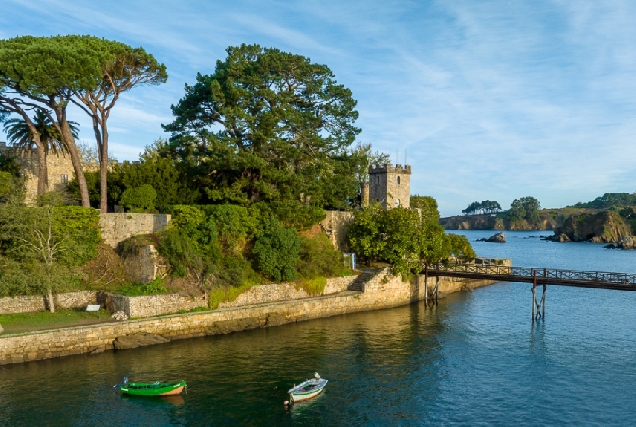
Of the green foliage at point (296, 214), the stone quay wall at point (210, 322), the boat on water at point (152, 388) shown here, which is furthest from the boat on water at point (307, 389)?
the green foliage at point (296, 214)

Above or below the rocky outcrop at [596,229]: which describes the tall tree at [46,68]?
above

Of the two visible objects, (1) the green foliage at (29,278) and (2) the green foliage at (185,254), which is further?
(2) the green foliage at (185,254)

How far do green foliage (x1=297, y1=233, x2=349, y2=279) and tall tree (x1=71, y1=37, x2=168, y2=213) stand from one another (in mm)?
15709

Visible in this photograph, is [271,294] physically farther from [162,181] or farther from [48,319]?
[48,319]

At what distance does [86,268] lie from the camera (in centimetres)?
3491

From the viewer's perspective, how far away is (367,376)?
25.6 meters

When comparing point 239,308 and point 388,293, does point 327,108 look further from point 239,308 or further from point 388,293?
point 239,308

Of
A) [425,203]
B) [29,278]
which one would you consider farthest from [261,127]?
[425,203]

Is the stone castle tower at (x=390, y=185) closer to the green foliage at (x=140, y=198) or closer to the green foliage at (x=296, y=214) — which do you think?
the green foliage at (x=296, y=214)

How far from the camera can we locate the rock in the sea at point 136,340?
28945mm

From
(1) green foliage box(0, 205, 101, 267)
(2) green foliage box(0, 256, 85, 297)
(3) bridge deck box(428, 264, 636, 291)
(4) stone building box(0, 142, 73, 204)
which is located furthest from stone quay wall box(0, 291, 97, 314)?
(3) bridge deck box(428, 264, 636, 291)

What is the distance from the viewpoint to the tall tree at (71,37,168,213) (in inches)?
1467

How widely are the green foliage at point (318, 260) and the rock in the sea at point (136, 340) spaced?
1300 centimetres

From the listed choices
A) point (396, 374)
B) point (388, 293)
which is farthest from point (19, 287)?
point (388, 293)
